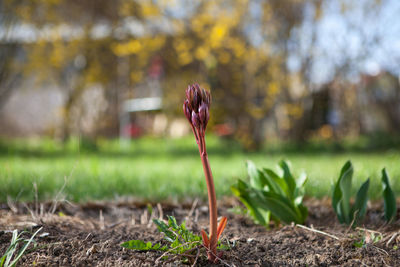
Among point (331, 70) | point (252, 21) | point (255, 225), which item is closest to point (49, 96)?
point (252, 21)

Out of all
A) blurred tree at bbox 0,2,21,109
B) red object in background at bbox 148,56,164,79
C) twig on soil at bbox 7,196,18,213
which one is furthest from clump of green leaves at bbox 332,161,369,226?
red object in background at bbox 148,56,164,79

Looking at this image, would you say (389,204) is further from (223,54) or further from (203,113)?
(223,54)

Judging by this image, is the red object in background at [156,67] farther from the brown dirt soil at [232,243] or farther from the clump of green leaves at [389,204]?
the clump of green leaves at [389,204]

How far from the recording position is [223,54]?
709 centimetres

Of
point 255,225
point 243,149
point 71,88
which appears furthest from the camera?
point 71,88

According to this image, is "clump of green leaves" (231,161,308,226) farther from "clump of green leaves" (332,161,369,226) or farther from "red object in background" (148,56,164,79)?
"red object in background" (148,56,164,79)

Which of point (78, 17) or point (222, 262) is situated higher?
point (78, 17)

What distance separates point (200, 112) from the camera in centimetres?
110

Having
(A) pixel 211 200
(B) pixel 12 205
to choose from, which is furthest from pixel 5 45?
(A) pixel 211 200

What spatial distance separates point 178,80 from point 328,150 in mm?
4301

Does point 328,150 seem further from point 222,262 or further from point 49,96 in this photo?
point 49,96

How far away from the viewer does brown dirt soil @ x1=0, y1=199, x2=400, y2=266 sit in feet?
4.11

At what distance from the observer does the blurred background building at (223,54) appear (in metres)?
6.93

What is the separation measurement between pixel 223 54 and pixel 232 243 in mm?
5985
